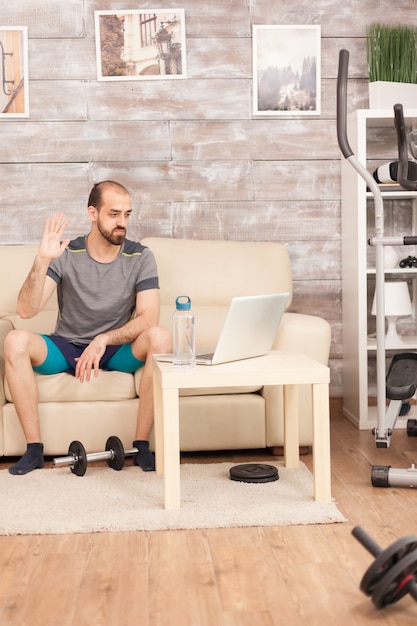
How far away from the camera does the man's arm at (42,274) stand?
10.5ft

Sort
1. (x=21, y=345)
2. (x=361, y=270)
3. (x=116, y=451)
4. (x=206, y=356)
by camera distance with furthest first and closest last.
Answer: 1. (x=361, y=270)
2. (x=21, y=345)
3. (x=116, y=451)
4. (x=206, y=356)

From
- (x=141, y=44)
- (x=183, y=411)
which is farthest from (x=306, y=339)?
(x=141, y=44)

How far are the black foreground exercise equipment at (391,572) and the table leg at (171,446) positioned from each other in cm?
87

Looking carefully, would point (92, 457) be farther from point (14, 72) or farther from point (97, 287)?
point (14, 72)

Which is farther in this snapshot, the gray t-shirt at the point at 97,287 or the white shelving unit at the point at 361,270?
the white shelving unit at the point at 361,270

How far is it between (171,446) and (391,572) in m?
0.98

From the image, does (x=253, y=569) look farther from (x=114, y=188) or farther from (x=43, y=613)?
(x=114, y=188)

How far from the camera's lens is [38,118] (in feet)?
13.8

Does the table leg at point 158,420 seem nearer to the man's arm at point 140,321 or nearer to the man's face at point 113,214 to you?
the man's arm at point 140,321

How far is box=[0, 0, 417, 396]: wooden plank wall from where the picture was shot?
4199 mm

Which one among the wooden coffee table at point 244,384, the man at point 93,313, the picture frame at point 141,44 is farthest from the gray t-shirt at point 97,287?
the picture frame at point 141,44

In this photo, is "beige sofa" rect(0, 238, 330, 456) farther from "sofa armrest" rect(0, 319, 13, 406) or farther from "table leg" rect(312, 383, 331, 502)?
"table leg" rect(312, 383, 331, 502)

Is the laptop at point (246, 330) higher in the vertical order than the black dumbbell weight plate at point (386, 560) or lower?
higher

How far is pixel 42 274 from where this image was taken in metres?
3.26
